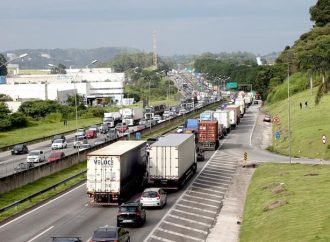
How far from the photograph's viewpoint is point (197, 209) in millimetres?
40438

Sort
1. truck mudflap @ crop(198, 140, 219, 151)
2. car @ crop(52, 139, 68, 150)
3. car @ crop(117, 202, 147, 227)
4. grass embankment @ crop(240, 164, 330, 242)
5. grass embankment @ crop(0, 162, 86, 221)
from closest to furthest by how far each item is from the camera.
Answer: grass embankment @ crop(240, 164, 330, 242) → car @ crop(117, 202, 147, 227) → grass embankment @ crop(0, 162, 86, 221) → truck mudflap @ crop(198, 140, 219, 151) → car @ crop(52, 139, 68, 150)

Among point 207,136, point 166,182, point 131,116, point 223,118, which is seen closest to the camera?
point 166,182

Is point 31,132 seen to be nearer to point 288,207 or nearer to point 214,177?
point 214,177

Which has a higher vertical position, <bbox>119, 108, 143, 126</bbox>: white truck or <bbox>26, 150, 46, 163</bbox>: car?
<bbox>119, 108, 143, 126</bbox>: white truck

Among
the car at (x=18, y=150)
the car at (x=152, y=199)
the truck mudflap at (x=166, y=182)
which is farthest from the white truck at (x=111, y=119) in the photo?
the car at (x=152, y=199)

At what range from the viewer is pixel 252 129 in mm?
109125

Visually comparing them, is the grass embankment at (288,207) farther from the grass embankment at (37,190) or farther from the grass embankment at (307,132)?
the grass embankment at (307,132)

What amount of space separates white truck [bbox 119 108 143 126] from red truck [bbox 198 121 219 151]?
144ft

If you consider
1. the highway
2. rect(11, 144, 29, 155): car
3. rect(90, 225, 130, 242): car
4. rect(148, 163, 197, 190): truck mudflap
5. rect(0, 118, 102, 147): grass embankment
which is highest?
rect(90, 225, 130, 242): car

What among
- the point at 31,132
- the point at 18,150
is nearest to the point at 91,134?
the point at 31,132

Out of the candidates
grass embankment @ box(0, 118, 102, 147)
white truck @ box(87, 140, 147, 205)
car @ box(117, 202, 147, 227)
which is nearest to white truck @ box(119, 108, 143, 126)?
grass embankment @ box(0, 118, 102, 147)

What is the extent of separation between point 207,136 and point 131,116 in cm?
4679

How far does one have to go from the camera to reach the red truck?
252 ft

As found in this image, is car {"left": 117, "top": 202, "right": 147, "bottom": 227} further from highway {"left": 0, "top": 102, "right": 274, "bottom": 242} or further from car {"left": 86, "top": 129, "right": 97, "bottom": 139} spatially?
car {"left": 86, "top": 129, "right": 97, "bottom": 139}
